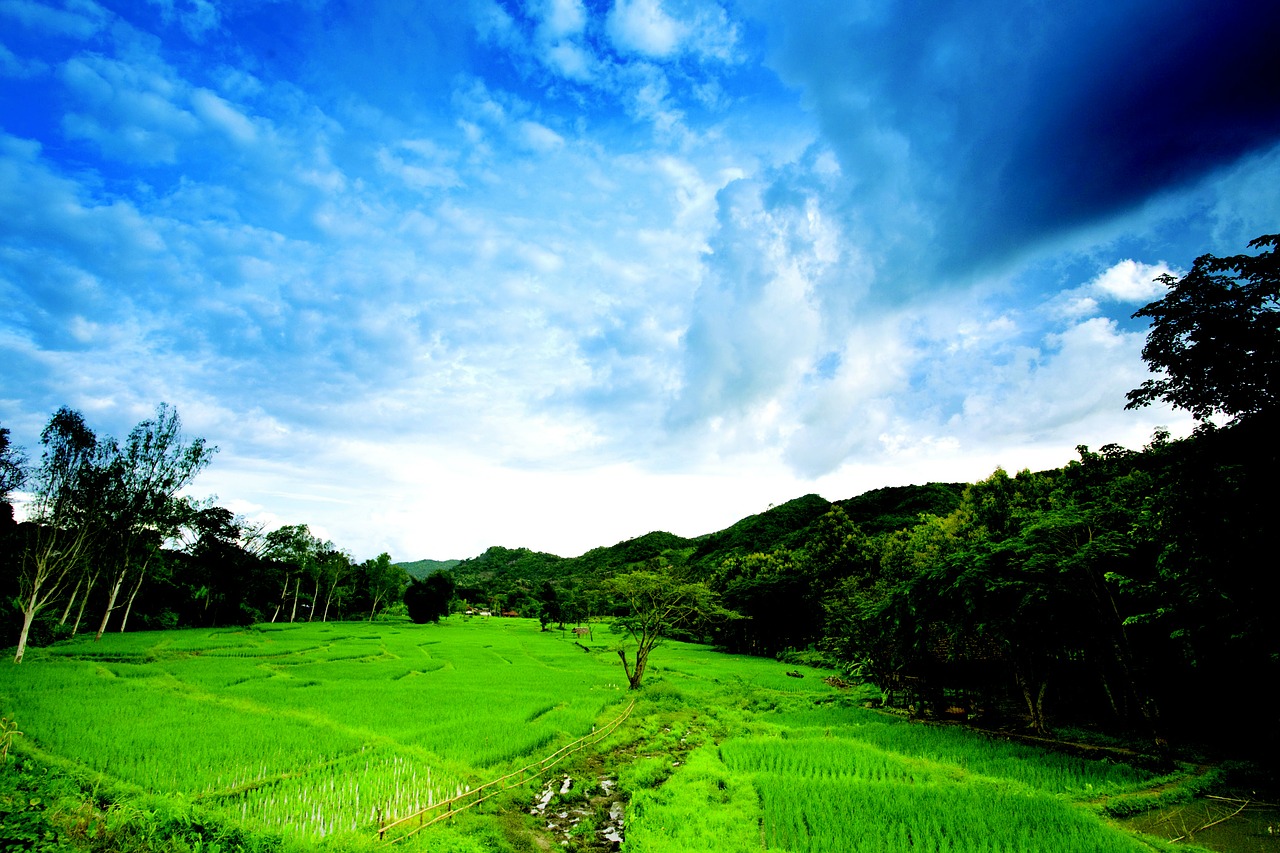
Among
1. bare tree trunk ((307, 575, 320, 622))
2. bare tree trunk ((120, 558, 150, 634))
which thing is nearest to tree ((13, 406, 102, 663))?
bare tree trunk ((120, 558, 150, 634))

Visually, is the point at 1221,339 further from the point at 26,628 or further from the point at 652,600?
the point at 26,628

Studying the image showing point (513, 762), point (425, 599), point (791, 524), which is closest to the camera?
point (513, 762)

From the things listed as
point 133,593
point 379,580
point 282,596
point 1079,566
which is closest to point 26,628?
point 133,593

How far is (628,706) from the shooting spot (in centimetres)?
1998

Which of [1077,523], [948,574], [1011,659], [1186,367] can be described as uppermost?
[1186,367]

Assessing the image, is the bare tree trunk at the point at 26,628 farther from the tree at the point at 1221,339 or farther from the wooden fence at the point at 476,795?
the tree at the point at 1221,339

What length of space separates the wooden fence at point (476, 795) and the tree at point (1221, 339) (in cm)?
1642

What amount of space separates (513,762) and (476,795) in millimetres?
2849

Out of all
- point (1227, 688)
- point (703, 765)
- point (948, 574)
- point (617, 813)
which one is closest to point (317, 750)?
point (617, 813)

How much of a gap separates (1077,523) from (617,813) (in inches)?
558

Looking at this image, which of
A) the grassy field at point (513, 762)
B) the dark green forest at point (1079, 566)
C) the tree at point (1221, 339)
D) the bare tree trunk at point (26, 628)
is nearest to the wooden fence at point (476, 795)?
the grassy field at point (513, 762)

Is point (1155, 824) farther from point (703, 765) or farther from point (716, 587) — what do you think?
point (716, 587)

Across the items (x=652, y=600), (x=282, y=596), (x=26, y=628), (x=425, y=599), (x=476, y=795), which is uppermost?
(x=652, y=600)

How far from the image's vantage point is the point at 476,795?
33.1 ft
